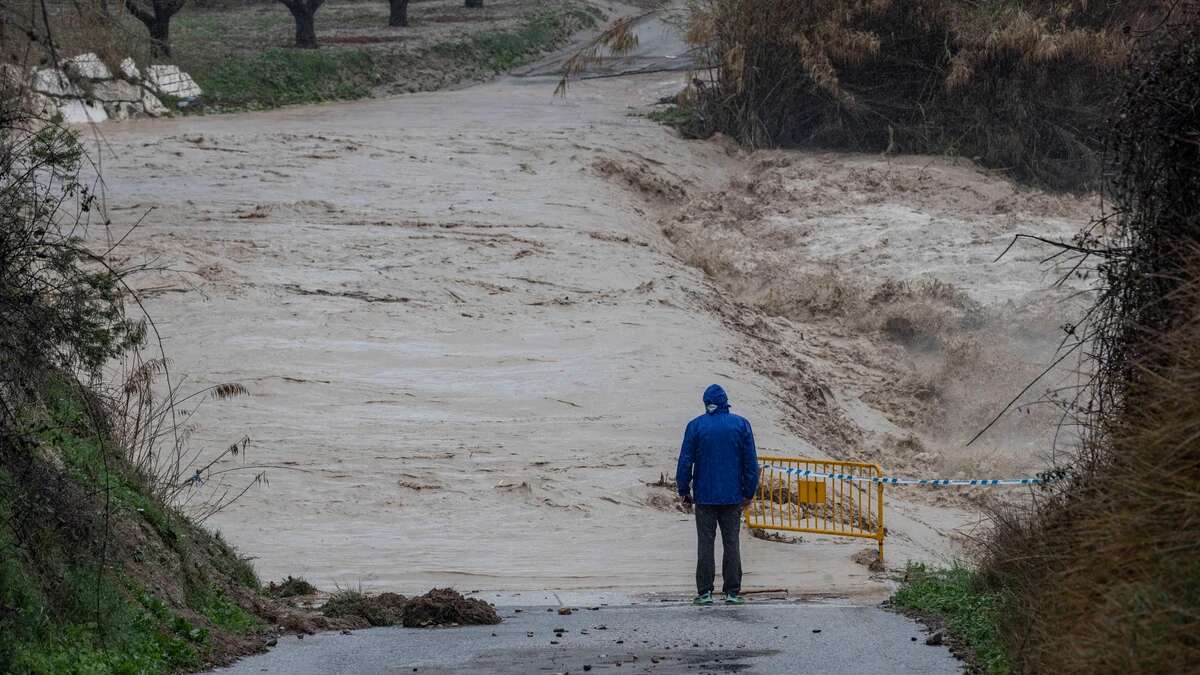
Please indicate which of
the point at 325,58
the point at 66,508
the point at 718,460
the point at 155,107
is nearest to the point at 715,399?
the point at 718,460

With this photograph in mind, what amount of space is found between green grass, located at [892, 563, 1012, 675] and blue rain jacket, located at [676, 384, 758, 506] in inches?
64.3

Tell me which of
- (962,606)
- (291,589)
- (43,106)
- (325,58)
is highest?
(43,106)

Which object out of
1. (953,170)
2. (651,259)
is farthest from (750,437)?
(953,170)

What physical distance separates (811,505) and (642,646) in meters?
7.94

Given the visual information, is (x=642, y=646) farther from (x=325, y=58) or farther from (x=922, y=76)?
(x=325, y=58)

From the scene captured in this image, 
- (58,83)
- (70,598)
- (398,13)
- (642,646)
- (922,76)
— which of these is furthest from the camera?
(398,13)

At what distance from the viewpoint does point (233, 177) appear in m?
33.2

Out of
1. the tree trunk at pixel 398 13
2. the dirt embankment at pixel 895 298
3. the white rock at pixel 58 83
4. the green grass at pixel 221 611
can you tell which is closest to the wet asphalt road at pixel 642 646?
the green grass at pixel 221 611

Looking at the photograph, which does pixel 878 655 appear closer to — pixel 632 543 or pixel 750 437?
pixel 750 437

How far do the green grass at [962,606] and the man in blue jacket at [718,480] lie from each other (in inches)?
59.9

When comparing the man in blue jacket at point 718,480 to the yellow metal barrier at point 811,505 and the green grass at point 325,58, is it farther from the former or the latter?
the green grass at point 325,58

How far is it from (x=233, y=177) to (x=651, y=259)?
27.9ft

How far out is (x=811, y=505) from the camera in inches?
748

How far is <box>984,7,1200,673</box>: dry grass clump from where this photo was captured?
6188 mm
